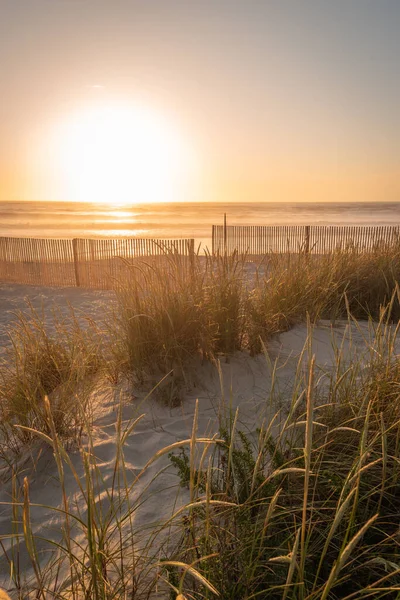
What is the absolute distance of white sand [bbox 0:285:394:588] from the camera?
196cm

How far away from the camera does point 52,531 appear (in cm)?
188

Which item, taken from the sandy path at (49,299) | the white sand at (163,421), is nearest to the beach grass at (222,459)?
the white sand at (163,421)

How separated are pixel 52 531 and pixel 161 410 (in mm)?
1074

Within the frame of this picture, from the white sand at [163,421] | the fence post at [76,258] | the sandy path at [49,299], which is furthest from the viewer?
the fence post at [76,258]

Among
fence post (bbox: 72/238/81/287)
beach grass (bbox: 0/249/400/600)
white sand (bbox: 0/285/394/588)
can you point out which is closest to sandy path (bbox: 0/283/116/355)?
fence post (bbox: 72/238/81/287)

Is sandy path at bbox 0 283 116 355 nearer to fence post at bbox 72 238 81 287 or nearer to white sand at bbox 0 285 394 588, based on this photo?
fence post at bbox 72 238 81 287

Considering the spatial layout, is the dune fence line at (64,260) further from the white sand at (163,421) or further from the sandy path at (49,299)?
the white sand at (163,421)

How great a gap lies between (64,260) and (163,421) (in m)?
8.79

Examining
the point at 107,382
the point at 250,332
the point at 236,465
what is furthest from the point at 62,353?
the point at 236,465

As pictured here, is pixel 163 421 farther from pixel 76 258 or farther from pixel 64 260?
pixel 64 260

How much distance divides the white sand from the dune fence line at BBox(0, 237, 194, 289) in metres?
7.23

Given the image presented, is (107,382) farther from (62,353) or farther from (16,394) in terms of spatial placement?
Answer: (16,394)

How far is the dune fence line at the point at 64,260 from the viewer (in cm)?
1053

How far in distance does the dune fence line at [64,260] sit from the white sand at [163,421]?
7227 millimetres
